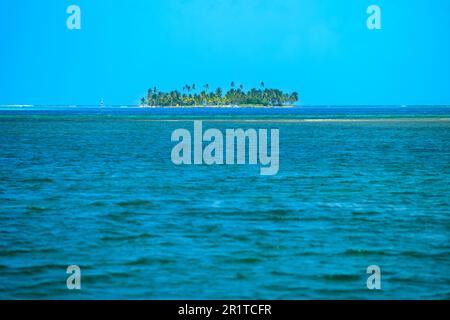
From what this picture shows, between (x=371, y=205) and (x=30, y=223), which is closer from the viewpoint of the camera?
(x=30, y=223)

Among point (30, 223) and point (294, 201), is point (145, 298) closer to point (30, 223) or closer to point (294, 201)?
point (30, 223)

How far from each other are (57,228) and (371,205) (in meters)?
12.4

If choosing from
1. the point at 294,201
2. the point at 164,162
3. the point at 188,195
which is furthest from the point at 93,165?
the point at 294,201

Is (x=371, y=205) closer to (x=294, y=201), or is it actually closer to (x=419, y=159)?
(x=294, y=201)

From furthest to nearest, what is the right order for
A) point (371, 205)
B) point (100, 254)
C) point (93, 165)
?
point (93, 165), point (371, 205), point (100, 254)

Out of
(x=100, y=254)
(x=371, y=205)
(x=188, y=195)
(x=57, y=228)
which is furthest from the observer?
(x=188, y=195)

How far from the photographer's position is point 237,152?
65000 mm

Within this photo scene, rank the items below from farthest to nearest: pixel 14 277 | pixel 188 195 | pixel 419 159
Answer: pixel 419 159
pixel 188 195
pixel 14 277
